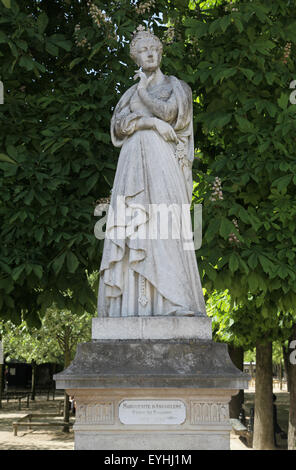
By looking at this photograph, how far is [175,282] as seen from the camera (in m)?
5.42

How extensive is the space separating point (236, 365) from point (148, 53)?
1375cm

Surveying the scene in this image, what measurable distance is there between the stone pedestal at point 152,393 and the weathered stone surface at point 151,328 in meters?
0.13

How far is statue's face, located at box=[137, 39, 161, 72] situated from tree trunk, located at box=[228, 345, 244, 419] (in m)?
13.2

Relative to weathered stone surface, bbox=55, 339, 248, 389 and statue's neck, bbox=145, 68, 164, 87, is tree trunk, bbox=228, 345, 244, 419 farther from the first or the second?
weathered stone surface, bbox=55, 339, 248, 389

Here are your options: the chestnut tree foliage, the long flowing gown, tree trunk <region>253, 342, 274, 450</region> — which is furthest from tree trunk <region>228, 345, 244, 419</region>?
the long flowing gown

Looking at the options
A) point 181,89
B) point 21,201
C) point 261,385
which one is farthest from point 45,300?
point 261,385

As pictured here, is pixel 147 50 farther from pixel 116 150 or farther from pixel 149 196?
pixel 116 150

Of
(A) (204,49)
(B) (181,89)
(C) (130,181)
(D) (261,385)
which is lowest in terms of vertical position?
(D) (261,385)

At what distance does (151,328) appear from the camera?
5.16m

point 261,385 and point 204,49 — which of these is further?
point 261,385

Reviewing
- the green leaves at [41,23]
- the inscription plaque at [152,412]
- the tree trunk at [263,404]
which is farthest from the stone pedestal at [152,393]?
the tree trunk at [263,404]

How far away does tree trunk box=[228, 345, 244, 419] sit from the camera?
60.0 ft

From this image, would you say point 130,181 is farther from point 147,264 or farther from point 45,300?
point 45,300

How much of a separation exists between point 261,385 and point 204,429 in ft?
34.5
